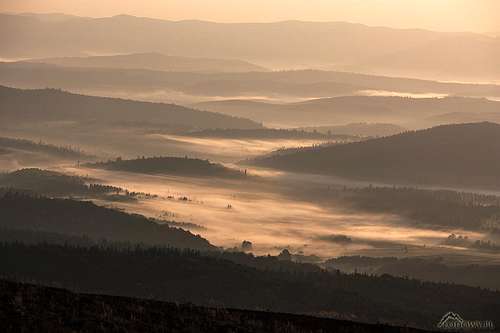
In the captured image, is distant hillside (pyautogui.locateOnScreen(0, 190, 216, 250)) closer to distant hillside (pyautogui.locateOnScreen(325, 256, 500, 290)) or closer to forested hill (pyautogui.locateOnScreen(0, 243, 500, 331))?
distant hillside (pyautogui.locateOnScreen(325, 256, 500, 290))

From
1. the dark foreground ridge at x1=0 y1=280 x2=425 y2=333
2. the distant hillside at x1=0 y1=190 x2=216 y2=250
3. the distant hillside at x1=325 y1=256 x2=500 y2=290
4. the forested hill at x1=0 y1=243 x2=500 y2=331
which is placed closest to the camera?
the dark foreground ridge at x1=0 y1=280 x2=425 y2=333

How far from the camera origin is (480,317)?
354 ft

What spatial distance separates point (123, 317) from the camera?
2041 inches

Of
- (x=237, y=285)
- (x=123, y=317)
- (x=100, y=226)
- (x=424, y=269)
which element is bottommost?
(x=123, y=317)

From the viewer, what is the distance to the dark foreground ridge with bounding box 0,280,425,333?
1935 inches

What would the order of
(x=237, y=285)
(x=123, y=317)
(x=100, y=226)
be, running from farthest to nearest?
(x=100, y=226) < (x=237, y=285) < (x=123, y=317)

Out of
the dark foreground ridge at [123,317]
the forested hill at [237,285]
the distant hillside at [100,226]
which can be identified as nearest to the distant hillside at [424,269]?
the distant hillside at [100,226]

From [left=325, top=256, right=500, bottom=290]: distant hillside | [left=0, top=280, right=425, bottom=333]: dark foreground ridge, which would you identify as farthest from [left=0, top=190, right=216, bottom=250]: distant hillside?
[left=0, top=280, right=425, bottom=333]: dark foreground ridge

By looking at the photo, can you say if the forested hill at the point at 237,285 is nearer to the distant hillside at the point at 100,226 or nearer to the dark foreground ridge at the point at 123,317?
the distant hillside at the point at 100,226

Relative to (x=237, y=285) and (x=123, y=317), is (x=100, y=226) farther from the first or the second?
(x=123, y=317)

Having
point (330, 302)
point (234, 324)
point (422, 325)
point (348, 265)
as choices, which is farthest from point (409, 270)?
point (234, 324)

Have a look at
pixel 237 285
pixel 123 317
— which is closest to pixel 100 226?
pixel 237 285

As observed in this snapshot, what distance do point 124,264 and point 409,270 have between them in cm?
4381

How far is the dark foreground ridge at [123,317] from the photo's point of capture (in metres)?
49.2
